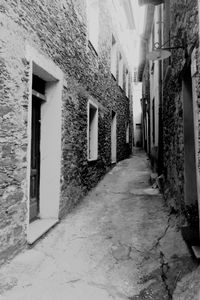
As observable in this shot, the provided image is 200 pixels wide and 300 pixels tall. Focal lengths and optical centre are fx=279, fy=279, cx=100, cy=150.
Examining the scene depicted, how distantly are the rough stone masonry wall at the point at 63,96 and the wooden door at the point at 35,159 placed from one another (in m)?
0.46

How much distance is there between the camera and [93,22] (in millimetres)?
7500

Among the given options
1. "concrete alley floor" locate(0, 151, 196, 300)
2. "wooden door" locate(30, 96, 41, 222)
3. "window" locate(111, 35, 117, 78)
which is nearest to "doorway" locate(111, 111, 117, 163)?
"window" locate(111, 35, 117, 78)

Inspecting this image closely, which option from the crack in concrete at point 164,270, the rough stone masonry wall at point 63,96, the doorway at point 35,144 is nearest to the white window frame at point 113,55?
the rough stone masonry wall at point 63,96

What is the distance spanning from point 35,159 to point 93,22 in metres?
4.62

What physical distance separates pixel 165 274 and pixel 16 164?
2179mm

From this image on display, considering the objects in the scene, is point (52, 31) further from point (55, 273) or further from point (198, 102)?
point (55, 273)

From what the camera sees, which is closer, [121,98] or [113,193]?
[113,193]

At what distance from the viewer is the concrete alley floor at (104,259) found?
9.45 feet

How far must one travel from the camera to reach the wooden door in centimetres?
464

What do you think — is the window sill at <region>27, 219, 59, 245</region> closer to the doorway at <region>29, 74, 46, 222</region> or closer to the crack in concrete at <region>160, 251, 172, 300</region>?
the doorway at <region>29, 74, 46, 222</region>

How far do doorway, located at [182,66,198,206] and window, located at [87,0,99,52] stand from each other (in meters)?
3.81

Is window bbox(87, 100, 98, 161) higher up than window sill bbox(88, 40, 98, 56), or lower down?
lower down

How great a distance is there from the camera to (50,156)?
487 cm

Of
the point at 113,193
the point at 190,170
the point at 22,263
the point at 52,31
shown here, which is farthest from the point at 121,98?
the point at 22,263
